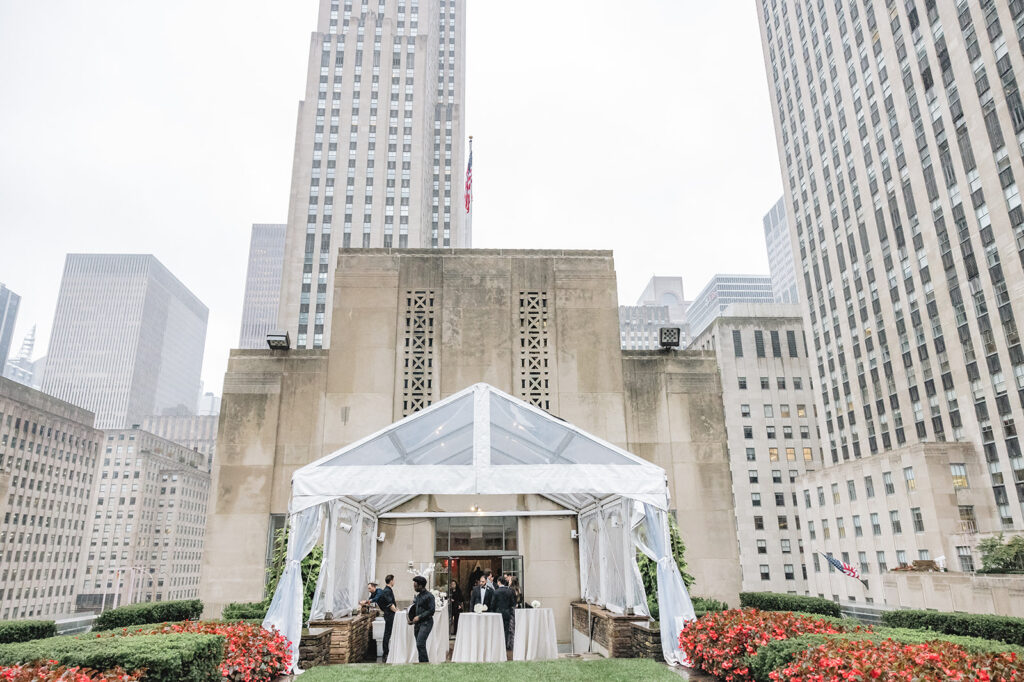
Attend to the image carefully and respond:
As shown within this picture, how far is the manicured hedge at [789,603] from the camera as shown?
57.1ft

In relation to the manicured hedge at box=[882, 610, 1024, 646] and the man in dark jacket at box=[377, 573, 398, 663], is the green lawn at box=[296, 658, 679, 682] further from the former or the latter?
the manicured hedge at box=[882, 610, 1024, 646]

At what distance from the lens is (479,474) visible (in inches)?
429

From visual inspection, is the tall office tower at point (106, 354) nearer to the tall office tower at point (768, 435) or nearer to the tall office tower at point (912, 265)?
the tall office tower at point (768, 435)

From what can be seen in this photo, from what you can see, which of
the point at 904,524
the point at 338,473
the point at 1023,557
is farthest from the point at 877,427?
the point at 338,473

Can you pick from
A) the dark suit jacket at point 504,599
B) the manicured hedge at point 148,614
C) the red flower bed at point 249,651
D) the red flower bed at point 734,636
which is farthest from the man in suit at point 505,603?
the manicured hedge at point 148,614

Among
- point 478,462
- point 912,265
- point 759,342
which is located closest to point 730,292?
point 759,342

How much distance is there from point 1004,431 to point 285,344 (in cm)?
4976

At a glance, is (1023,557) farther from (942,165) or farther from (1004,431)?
(942,165)

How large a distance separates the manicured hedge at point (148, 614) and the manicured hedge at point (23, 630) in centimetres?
122

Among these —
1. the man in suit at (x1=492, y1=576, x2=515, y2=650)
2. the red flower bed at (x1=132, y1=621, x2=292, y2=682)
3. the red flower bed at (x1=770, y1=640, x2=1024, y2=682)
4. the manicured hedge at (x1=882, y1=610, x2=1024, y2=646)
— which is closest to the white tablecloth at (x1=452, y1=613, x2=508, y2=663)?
the man in suit at (x1=492, y1=576, x2=515, y2=650)

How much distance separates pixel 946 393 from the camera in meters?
51.4

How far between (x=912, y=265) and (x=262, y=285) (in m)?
169

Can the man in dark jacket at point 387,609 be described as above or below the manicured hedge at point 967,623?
above

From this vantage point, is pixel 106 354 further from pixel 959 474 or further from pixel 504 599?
pixel 504 599
